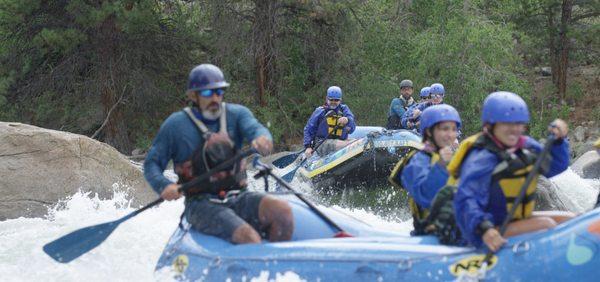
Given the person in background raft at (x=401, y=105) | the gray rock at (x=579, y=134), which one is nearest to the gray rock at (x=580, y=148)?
the gray rock at (x=579, y=134)

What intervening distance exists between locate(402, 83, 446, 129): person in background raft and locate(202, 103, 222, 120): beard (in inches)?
228

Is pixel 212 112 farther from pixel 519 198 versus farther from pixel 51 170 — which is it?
pixel 51 170

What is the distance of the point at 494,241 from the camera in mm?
3838

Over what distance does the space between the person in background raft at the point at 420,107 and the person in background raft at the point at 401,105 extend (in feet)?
1.76

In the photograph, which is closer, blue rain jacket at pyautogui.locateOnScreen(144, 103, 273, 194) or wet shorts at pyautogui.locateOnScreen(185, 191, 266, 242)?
wet shorts at pyautogui.locateOnScreen(185, 191, 266, 242)

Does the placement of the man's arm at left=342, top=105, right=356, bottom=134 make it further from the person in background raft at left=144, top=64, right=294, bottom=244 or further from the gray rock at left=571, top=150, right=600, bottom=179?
the person in background raft at left=144, top=64, right=294, bottom=244

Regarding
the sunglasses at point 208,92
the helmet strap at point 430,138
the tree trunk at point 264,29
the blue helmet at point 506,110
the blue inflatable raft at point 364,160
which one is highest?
the tree trunk at point 264,29

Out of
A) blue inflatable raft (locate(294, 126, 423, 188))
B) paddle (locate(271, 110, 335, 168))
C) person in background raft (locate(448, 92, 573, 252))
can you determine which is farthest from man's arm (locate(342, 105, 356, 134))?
person in background raft (locate(448, 92, 573, 252))

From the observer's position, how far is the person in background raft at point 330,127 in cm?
1122

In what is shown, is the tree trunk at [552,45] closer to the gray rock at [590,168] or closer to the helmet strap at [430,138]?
the gray rock at [590,168]

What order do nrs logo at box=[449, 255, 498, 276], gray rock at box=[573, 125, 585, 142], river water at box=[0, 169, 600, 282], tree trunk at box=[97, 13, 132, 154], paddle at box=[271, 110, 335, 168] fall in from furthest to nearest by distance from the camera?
gray rock at box=[573, 125, 585, 142] < tree trunk at box=[97, 13, 132, 154] < paddle at box=[271, 110, 335, 168] < river water at box=[0, 169, 600, 282] < nrs logo at box=[449, 255, 498, 276]

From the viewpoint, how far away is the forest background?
17312 mm

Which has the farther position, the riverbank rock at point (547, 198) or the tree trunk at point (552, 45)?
the tree trunk at point (552, 45)

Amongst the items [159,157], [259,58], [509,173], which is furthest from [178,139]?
[259,58]
